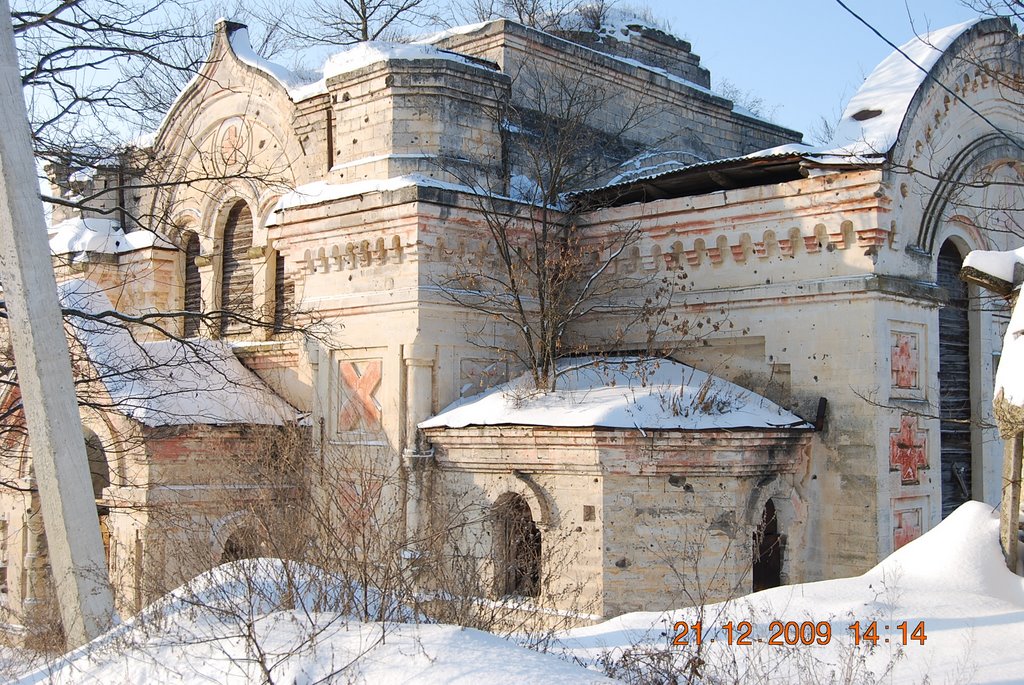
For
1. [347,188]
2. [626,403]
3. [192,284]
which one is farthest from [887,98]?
[192,284]

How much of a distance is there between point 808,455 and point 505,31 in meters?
6.54

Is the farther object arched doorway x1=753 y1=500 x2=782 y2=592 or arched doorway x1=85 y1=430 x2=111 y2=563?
arched doorway x1=85 y1=430 x2=111 y2=563

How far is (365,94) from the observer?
1267 centimetres

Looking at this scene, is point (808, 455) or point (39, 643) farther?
point (808, 455)

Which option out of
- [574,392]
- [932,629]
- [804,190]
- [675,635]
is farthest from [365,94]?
[932,629]

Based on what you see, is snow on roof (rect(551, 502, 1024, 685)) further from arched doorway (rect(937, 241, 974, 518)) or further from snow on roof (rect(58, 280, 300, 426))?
snow on roof (rect(58, 280, 300, 426))

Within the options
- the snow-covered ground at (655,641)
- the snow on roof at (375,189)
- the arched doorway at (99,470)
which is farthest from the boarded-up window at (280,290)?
the snow-covered ground at (655,641)

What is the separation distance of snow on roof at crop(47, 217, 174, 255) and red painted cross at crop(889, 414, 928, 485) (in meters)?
11.2

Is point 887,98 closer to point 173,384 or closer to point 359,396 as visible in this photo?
point 359,396

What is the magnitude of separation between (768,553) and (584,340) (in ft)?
11.2

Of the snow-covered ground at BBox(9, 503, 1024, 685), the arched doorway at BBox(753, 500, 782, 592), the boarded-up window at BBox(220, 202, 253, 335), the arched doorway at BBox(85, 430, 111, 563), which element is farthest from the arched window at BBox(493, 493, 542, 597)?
the arched doorway at BBox(85, 430, 111, 563)

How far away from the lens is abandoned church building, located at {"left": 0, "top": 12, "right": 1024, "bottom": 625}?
10.6 meters

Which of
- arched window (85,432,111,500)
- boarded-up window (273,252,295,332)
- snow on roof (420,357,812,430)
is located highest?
boarded-up window (273,252,295,332)

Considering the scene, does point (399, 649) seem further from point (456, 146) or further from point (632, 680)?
point (456, 146)
